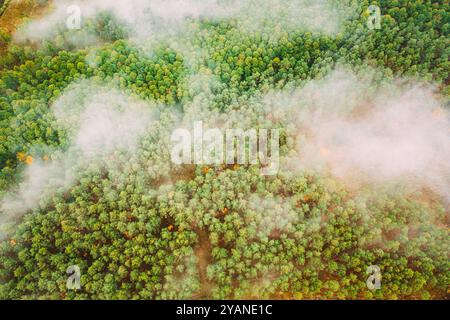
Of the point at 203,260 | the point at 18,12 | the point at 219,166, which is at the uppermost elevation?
the point at 18,12

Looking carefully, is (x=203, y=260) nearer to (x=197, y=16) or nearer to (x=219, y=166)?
(x=219, y=166)

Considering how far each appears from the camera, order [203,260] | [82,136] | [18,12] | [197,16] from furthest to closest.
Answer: [18,12], [197,16], [82,136], [203,260]

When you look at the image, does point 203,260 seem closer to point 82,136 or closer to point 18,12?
point 82,136

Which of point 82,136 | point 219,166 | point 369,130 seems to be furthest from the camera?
point 369,130

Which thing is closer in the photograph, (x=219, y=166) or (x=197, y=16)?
(x=219, y=166)

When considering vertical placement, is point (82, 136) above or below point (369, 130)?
above

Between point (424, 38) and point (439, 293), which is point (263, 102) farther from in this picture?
point (439, 293)

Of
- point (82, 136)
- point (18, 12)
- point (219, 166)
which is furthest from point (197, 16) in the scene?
point (18, 12)

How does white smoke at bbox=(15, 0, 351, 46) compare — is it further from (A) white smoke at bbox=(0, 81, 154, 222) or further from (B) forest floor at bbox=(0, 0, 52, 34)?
(A) white smoke at bbox=(0, 81, 154, 222)

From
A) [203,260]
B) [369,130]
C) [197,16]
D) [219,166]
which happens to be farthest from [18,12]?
[369,130]
